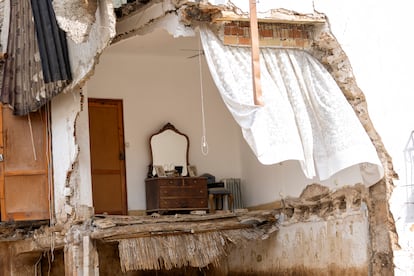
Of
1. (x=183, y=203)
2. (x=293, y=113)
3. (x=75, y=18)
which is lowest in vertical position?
(x=183, y=203)

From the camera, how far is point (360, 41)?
1105cm

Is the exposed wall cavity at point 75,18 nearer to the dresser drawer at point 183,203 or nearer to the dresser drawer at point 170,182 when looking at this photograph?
the dresser drawer at point 170,182

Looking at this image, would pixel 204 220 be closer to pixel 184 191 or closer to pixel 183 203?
pixel 183 203

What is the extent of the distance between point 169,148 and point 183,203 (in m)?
1.14

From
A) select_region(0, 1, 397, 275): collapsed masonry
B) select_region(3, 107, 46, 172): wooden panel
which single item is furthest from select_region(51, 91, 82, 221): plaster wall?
select_region(3, 107, 46, 172): wooden panel

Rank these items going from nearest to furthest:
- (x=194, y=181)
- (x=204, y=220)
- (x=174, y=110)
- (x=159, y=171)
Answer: (x=204, y=220) < (x=194, y=181) < (x=159, y=171) < (x=174, y=110)

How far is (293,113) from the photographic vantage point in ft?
33.8

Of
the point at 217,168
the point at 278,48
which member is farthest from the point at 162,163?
the point at 278,48

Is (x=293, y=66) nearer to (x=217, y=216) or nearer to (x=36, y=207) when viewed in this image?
(x=217, y=216)

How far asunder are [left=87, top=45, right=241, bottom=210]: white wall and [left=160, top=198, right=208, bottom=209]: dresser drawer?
0.66m

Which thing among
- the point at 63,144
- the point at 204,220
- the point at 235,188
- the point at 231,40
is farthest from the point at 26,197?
the point at 231,40

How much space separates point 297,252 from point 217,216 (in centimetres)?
136

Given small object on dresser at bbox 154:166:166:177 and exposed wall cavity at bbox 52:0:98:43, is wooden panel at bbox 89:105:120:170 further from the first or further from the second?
exposed wall cavity at bbox 52:0:98:43

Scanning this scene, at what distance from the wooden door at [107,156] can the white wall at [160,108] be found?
120mm
